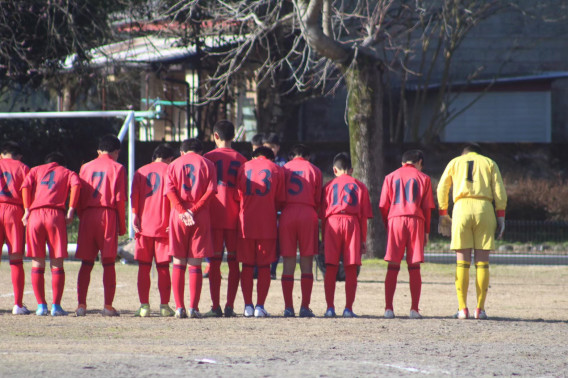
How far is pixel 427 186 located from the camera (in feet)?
34.7

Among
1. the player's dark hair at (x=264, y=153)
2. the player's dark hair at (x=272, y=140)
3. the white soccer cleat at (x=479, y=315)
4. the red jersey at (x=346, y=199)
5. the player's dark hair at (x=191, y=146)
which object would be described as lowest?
the white soccer cleat at (x=479, y=315)

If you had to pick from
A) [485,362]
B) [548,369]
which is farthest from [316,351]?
[548,369]

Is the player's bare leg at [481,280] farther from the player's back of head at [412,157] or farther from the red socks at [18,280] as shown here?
the red socks at [18,280]

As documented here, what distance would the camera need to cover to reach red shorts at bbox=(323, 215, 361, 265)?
10352 mm

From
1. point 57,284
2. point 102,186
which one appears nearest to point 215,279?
point 102,186

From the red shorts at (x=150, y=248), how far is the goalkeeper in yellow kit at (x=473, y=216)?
325 centimetres

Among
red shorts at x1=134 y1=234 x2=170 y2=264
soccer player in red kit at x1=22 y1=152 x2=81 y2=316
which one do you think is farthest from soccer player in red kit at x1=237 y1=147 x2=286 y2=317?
soccer player in red kit at x1=22 y1=152 x2=81 y2=316

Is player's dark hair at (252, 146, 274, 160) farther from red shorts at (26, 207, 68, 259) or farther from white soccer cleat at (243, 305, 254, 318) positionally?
red shorts at (26, 207, 68, 259)

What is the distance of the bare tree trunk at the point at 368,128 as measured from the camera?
18.9 metres

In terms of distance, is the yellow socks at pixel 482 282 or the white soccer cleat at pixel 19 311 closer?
the white soccer cleat at pixel 19 311

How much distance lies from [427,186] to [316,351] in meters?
3.40

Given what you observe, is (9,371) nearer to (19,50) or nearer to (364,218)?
(364,218)

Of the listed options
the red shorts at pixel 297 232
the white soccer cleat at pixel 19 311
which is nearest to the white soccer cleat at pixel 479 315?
the red shorts at pixel 297 232

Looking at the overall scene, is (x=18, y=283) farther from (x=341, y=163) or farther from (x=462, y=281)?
(x=462, y=281)
